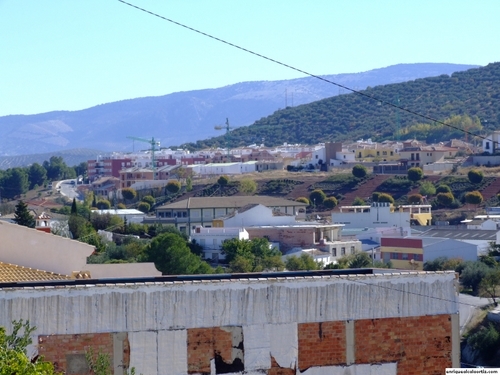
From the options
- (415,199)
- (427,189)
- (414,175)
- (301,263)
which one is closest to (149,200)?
(414,175)

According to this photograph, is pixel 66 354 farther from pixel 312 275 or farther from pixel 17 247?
pixel 17 247

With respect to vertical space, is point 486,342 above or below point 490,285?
below

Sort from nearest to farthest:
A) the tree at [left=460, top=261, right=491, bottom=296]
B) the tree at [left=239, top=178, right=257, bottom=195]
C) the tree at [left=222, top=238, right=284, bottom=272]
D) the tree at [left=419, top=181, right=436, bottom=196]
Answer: the tree at [left=460, top=261, right=491, bottom=296]
the tree at [left=222, top=238, right=284, bottom=272]
the tree at [left=419, top=181, right=436, bottom=196]
the tree at [left=239, top=178, right=257, bottom=195]

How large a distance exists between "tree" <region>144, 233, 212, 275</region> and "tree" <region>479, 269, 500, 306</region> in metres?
8.81

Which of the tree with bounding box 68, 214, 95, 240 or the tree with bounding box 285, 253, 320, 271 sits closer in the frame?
the tree with bounding box 285, 253, 320, 271

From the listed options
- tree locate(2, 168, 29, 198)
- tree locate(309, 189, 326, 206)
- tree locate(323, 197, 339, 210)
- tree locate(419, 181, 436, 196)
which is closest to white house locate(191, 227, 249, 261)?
tree locate(323, 197, 339, 210)

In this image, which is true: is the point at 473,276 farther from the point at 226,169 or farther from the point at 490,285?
the point at 226,169

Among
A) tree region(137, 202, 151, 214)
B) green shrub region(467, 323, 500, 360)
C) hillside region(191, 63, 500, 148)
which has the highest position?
hillside region(191, 63, 500, 148)

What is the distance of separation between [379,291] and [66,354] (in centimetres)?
251

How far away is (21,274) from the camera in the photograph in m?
11.8

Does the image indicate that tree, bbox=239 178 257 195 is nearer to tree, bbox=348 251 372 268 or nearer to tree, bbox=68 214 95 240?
tree, bbox=68 214 95 240

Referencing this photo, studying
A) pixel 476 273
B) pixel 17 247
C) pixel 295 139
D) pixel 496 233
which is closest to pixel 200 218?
pixel 496 233

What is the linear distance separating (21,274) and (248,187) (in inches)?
2451

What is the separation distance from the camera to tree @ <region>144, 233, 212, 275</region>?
31.9m
